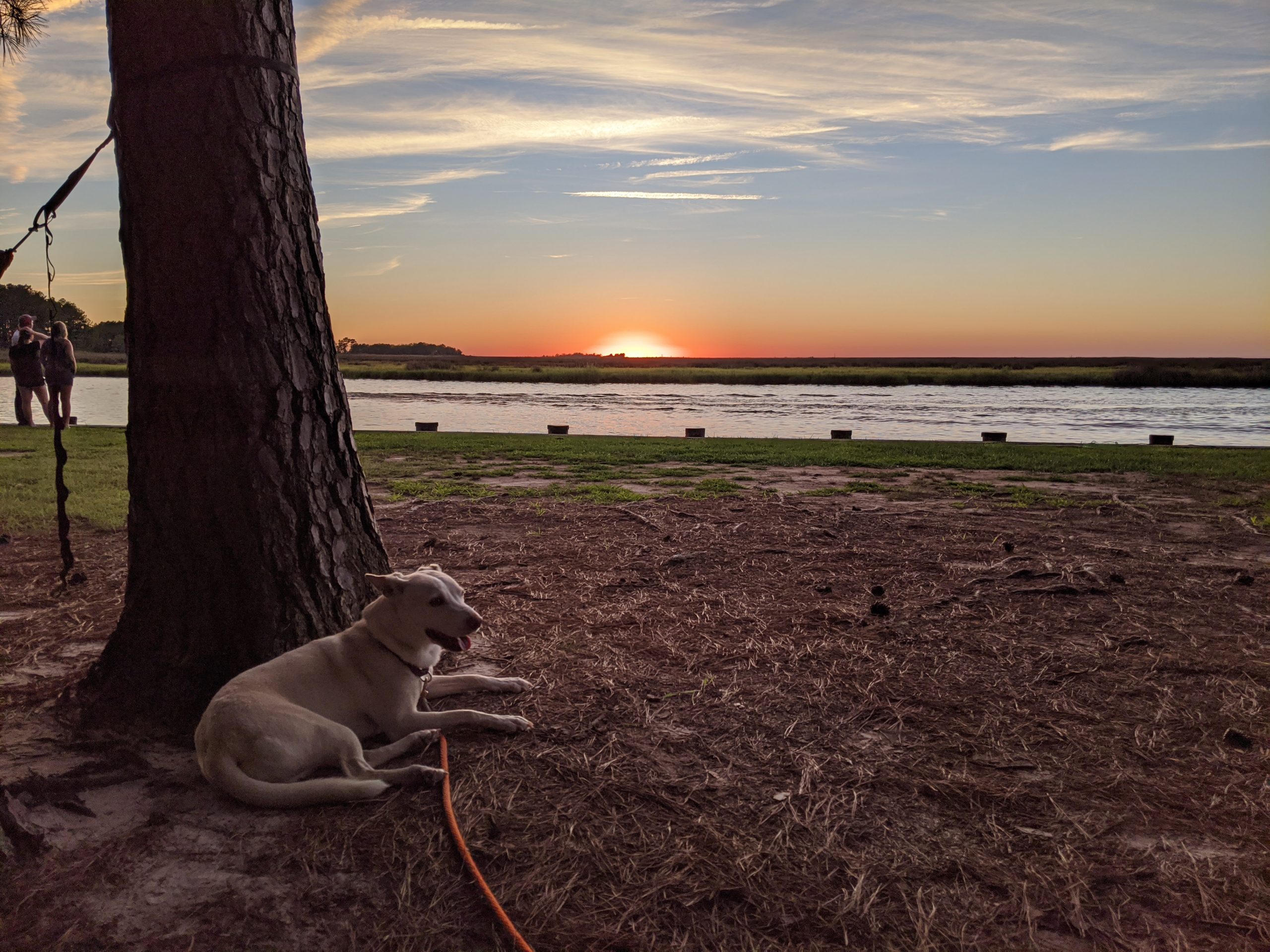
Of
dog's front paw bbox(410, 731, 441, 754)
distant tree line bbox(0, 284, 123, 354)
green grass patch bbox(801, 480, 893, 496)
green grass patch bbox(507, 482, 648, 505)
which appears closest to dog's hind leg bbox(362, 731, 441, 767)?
dog's front paw bbox(410, 731, 441, 754)

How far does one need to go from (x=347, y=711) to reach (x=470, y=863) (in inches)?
49.7

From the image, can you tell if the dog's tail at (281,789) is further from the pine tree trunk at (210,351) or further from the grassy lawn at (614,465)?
the grassy lawn at (614,465)

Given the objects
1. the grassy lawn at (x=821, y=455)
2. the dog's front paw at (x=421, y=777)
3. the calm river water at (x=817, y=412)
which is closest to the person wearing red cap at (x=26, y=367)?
the calm river water at (x=817, y=412)

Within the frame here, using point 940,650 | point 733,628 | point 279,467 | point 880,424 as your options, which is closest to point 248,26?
point 279,467

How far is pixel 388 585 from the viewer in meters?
3.87

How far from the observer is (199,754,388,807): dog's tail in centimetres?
319

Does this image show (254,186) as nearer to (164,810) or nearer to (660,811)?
(164,810)

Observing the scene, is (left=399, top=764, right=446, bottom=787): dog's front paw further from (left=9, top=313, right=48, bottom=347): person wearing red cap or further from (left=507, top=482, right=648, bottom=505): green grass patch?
(left=9, top=313, right=48, bottom=347): person wearing red cap

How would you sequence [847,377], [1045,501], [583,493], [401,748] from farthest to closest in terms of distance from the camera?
[847,377]
[583,493]
[1045,501]
[401,748]

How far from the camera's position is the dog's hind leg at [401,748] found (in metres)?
3.69

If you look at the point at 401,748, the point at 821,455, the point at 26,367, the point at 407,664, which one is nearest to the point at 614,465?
the point at 821,455

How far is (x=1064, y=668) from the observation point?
15.6 ft

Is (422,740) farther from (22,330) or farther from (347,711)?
(22,330)

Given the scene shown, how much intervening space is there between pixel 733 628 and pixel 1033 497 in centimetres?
709
